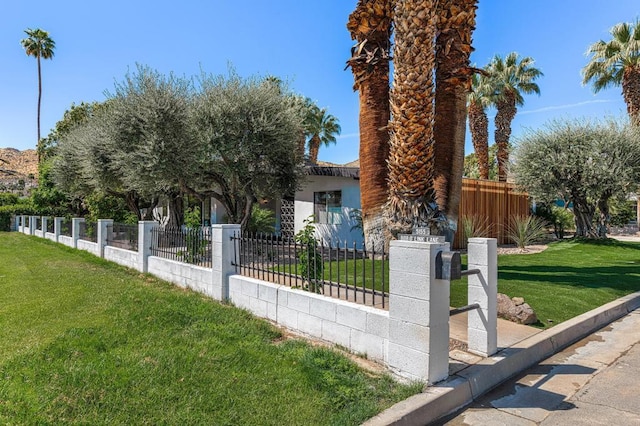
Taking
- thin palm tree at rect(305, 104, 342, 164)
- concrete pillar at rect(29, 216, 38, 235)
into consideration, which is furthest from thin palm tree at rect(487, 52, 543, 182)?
concrete pillar at rect(29, 216, 38, 235)

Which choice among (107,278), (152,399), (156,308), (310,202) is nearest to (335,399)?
(152,399)

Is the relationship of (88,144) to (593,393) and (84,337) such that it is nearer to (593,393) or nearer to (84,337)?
(84,337)

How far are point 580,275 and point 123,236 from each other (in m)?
12.4

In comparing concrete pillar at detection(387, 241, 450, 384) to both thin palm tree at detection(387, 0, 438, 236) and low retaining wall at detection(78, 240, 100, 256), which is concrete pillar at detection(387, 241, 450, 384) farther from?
low retaining wall at detection(78, 240, 100, 256)

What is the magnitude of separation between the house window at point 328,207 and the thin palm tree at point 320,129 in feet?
35.5

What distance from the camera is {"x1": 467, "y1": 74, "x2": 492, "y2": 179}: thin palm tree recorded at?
81.1 ft

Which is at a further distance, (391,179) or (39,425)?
(391,179)

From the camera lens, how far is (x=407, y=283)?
378 cm

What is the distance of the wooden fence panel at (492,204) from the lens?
52.1 feet

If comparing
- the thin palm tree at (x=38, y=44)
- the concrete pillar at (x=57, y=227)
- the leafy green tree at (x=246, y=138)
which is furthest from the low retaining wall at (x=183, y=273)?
the thin palm tree at (x=38, y=44)

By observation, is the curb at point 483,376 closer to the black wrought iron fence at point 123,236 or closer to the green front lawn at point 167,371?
the green front lawn at point 167,371

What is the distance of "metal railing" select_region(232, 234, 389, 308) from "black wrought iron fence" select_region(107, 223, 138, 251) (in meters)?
5.30

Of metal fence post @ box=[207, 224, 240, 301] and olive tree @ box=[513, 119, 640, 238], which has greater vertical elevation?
olive tree @ box=[513, 119, 640, 238]

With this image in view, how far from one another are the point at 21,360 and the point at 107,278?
4977mm
